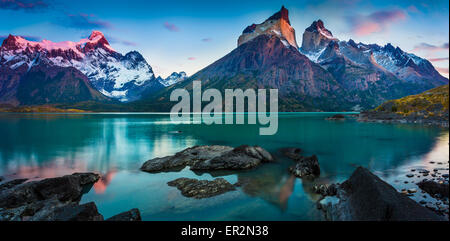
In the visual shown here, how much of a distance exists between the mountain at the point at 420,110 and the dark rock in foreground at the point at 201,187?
8809 cm

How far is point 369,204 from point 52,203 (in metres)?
22.2

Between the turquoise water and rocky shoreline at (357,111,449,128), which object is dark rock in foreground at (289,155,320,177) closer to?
the turquoise water

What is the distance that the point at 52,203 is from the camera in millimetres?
15977

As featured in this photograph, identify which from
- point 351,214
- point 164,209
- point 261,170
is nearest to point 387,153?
point 261,170

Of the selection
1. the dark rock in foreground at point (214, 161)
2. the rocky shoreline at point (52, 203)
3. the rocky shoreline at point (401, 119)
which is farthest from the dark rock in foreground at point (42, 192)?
the rocky shoreline at point (401, 119)

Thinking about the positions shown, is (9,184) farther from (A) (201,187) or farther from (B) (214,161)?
(B) (214,161)

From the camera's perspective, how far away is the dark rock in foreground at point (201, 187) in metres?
19.5

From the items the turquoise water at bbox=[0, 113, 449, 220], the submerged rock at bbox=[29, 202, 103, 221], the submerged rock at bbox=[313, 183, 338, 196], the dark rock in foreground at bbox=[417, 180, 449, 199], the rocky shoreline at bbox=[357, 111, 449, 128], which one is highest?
the rocky shoreline at bbox=[357, 111, 449, 128]

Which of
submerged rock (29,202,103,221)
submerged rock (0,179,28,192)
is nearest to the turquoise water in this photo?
submerged rock (0,179,28,192)

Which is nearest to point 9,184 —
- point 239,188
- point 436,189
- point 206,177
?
point 206,177

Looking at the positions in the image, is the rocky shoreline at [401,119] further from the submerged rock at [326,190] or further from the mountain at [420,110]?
the submerged rock at [326,190]

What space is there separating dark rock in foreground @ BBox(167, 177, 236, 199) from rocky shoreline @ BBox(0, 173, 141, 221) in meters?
6.47

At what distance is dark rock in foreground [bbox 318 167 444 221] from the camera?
11.1 m
